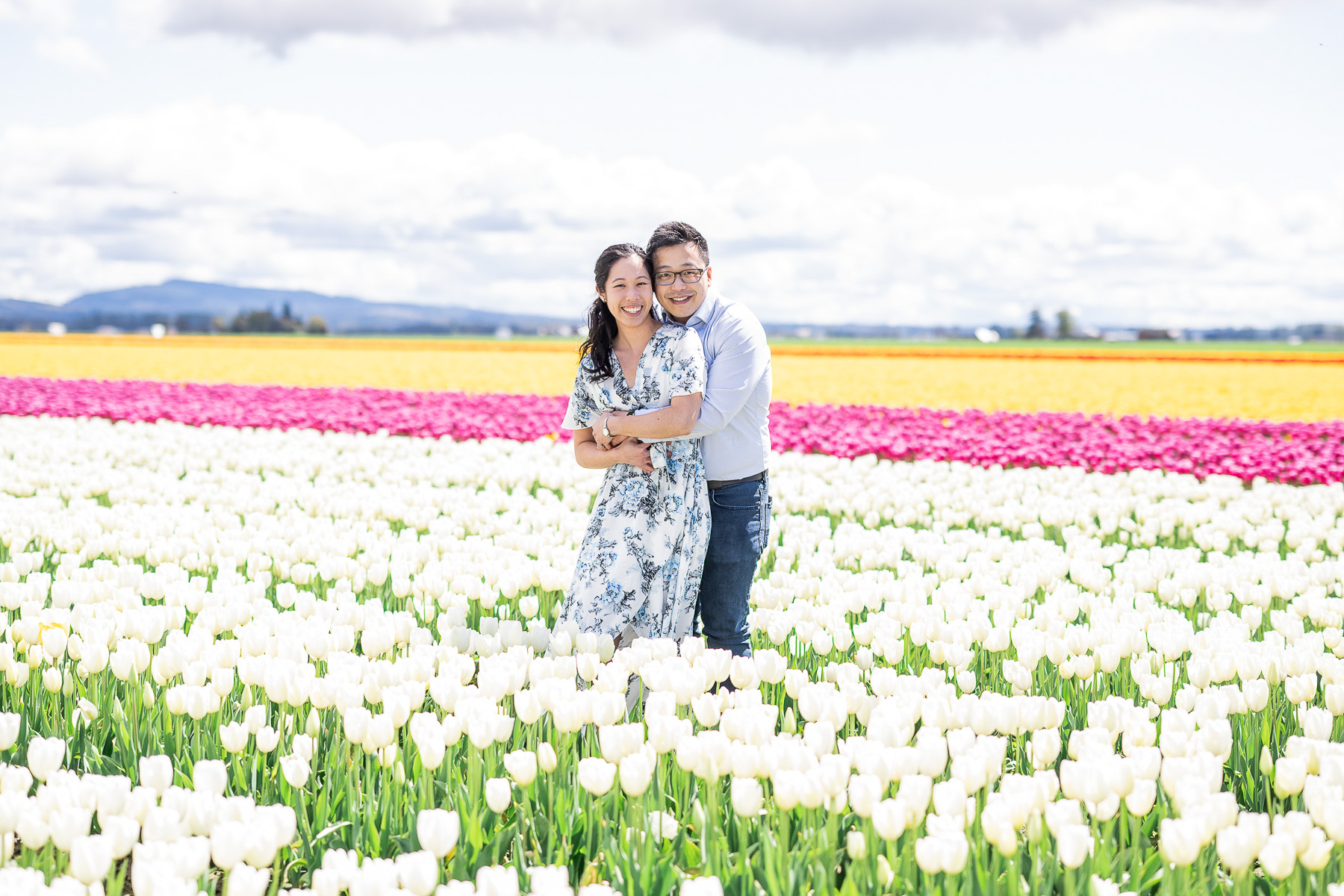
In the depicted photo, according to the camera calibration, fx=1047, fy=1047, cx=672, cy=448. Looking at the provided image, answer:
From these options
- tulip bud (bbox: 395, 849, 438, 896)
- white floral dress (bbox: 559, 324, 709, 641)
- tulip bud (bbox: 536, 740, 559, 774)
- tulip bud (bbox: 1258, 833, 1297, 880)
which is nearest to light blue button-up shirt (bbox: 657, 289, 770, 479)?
white floral dress (bbox: 559, 324, 709, 641)

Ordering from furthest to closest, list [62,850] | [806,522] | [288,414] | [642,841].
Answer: [288,414]
[806,522]
[642,841]
[62,850]

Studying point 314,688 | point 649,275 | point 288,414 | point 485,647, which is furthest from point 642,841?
point 288,414

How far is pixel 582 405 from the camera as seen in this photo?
427cm

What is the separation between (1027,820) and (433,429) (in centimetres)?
1139

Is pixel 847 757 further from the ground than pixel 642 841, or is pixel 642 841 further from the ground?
pixel 847 757

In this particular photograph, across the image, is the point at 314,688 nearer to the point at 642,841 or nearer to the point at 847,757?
the point at 642,841

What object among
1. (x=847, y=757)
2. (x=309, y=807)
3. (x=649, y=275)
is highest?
(x=649, y=275)

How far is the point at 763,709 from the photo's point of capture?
2.86 meters

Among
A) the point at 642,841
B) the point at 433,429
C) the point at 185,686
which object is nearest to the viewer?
the point at 642,841

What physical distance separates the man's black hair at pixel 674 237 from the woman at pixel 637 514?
280 mm

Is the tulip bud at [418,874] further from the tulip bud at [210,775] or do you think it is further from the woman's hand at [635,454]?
the woman's hand at [635,454]

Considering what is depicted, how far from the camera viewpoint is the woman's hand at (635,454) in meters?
4.02

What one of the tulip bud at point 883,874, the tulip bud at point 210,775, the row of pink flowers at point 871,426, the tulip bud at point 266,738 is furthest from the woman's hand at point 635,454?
the row of pink flowers at point 871,426

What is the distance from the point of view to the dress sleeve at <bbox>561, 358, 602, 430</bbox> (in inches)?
166
